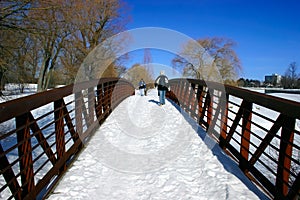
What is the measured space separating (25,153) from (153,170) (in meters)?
1.96

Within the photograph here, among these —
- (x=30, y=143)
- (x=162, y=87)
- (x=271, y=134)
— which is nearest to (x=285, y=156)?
(x=271, y=134)

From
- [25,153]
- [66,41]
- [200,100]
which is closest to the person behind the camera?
[25,153]

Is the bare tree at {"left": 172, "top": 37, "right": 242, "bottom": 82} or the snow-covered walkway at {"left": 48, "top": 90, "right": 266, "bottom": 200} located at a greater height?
the bare tree at {"left": 172, "top": 37, "right": 242, "bottom": 82}

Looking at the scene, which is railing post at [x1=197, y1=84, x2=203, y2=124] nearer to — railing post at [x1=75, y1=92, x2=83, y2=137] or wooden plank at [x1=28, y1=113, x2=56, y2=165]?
railing post at [x1=75, y1=92, x2=83, y2=137]

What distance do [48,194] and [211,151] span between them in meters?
2.95

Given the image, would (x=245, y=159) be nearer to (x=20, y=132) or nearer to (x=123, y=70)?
(x=20, y=132)

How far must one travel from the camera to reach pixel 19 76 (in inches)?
518

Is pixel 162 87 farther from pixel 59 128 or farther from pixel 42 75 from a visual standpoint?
pixel 42 75

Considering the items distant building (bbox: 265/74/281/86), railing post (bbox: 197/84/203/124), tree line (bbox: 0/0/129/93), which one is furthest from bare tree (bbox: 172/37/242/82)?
distant building (bbox: 265/74/281/86)

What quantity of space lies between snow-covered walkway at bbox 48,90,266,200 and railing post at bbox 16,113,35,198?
48 cm

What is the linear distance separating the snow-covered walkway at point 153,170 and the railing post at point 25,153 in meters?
0.48

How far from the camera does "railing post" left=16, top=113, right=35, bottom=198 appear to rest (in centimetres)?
244

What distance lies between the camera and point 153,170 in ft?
12.5

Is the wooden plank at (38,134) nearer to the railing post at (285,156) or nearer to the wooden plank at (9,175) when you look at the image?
the wooden plank at (9,175)
